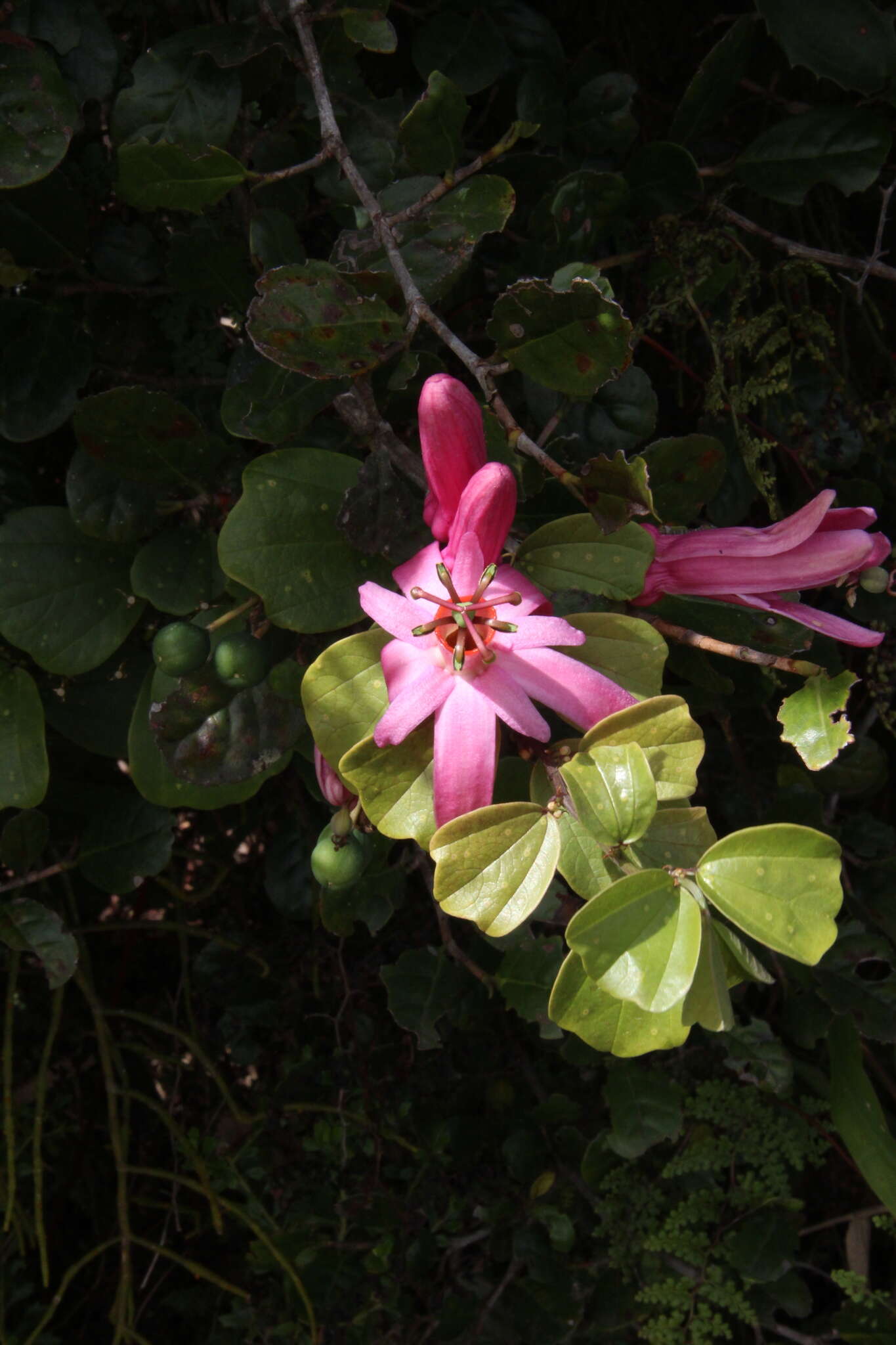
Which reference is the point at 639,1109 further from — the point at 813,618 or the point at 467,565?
the point at 467,565

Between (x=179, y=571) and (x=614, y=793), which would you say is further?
(x=179, y=571)

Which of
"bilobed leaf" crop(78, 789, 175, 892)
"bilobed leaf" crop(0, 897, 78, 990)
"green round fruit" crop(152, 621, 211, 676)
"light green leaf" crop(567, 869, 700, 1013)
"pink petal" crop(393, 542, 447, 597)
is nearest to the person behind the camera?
"light green leaf" crop(567, 869, 700, 1013)

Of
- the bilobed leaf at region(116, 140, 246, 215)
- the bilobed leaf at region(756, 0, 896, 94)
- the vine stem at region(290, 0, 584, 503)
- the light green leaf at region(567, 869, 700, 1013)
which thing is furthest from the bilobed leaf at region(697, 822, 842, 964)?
the bilobed leaf at region(756, 0, 896, 94)

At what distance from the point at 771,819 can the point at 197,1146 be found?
879 mm

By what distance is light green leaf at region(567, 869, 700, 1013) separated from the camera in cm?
45

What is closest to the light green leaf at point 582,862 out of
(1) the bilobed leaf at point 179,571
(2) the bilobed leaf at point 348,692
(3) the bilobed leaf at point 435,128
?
(2) the bilobed leaf at point 348,692

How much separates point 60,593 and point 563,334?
46 cm

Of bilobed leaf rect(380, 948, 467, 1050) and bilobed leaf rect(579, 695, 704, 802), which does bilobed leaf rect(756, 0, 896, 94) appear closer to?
bilobed leaf rect(579, 695, 704, 802)

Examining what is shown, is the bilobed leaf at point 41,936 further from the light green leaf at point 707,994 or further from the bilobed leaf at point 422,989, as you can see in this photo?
the light green leaf at point 707,994

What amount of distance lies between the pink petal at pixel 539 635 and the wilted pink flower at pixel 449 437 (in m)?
0.09

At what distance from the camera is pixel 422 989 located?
100 cm

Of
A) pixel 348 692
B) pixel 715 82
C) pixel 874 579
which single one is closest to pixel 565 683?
pixel 348 692

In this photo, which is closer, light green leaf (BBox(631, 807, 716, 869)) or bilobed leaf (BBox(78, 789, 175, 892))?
light green leaf (BBox(631, 807, 716, 869))

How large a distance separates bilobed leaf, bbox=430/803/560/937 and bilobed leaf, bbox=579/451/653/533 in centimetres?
18
